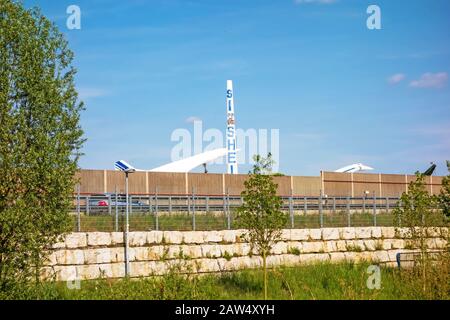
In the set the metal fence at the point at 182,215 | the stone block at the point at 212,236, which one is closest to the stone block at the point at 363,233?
the metal fence at the point at 182,215

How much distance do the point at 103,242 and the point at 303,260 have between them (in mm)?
10787

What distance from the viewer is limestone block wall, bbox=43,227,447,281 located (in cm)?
2923

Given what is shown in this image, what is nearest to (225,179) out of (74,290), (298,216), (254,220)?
(298,216)

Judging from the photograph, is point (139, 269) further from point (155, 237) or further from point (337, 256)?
point (337, 256)

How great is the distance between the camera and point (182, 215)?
1359 inches

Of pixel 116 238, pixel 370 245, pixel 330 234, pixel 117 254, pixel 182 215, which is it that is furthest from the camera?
pixel 370 245

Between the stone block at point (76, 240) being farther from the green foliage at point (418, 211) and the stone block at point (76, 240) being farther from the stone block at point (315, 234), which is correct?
the green foliage at point (418, 211)

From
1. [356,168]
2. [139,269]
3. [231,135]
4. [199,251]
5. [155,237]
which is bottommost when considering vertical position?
[139,269]

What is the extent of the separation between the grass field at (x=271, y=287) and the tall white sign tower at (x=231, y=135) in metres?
73.1

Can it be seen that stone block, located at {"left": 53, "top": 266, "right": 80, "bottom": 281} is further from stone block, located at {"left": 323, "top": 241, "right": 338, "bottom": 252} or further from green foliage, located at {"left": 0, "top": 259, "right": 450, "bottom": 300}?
stone block, located at {"left": 323, "top": 241, "right": 338, "bottom": 252}

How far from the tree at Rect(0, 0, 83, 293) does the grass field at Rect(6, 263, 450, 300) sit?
64.8 inches

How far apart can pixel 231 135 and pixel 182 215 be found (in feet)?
248

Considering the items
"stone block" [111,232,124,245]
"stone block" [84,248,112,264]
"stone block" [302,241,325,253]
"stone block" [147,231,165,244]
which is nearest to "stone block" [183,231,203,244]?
"stone block" [147,231,165,244]

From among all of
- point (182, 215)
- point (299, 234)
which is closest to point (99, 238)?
point (182, 215)
